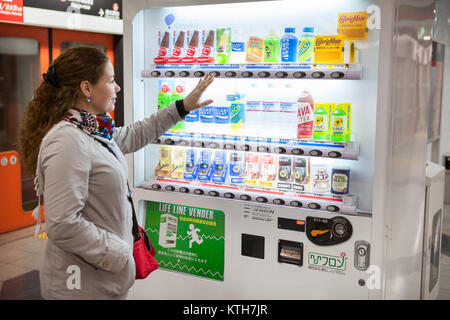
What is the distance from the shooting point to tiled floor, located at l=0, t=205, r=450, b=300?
3.97 m

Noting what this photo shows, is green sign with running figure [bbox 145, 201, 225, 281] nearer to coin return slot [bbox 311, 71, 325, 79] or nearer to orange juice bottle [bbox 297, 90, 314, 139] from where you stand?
orange juice bottle [bbox 297, 90, 314, 139]

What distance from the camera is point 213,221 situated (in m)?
3.05

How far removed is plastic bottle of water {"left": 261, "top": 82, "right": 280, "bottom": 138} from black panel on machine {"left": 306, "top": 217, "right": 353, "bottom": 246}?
656 millimetres

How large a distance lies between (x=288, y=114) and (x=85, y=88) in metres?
1.43

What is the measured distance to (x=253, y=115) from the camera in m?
3.15

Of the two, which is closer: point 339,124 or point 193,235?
point 339,124

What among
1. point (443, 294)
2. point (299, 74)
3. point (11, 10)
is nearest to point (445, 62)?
point (443, 294)

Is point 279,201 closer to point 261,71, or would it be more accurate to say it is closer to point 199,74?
point 261,71

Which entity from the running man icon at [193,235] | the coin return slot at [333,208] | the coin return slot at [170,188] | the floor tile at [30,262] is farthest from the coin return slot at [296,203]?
the floor tile at [30,262]

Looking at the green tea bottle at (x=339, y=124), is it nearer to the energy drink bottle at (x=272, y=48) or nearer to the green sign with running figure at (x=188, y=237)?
the energy drink bottle at (x=272, y=48)

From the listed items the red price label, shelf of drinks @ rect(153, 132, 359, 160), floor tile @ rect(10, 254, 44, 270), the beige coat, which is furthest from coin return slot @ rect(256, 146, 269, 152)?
the red price label

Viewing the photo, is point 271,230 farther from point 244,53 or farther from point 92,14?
point 92,14

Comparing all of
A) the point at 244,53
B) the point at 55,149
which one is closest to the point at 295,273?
the point at 244,53

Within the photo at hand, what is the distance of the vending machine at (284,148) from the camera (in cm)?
261
